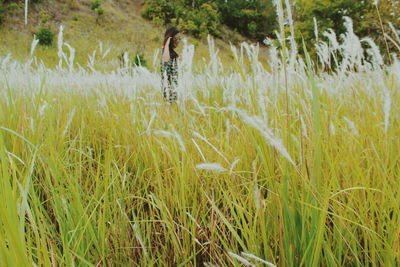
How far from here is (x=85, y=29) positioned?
21359 mm

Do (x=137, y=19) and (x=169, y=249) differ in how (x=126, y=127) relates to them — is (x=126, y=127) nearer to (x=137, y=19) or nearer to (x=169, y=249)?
(x=169, y=249)

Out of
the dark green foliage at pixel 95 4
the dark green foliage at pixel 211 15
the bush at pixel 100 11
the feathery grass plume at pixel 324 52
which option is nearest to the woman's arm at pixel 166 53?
the feathery grass plume at pixel 324 52

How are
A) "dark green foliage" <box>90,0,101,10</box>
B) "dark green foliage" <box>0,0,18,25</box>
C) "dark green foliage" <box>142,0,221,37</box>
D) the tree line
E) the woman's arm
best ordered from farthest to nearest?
"dark green foliage" <box>142,0,221,37</box> < "dark green foliage" <box>90,0,101,10</box> < "dark green foliage" <box>0,0,18,25</box> < the tree line < the woman's arm

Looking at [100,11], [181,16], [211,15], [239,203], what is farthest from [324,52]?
[211,15]

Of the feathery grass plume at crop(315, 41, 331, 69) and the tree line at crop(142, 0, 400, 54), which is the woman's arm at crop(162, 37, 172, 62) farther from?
the tree line at crop(142, 0, 400, 54)

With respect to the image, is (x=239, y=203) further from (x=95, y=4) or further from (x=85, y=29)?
(x=95, y=4)

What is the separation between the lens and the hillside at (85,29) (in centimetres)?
1750

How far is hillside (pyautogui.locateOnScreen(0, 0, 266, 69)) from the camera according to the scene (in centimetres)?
1750

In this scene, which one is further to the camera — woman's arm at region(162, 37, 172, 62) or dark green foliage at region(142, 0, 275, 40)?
dark green foliage at region(142, 0, 275, 40)

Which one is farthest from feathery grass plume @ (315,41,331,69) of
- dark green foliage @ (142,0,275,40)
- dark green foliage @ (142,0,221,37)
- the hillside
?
dark green foliage @ (142,0,221,37)

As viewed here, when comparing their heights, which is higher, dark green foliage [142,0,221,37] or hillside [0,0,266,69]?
dark green foliage [142,0,221,37]

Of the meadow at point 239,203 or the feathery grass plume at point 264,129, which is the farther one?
the meadow at point 239,203

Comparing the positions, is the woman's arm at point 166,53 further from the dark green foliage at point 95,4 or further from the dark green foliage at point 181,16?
the dark green foliage at point 181,16

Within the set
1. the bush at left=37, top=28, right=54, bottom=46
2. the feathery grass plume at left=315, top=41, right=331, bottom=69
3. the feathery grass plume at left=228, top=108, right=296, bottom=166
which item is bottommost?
the feathery grass plume at left=228, top=108, right=296, bottom=166
